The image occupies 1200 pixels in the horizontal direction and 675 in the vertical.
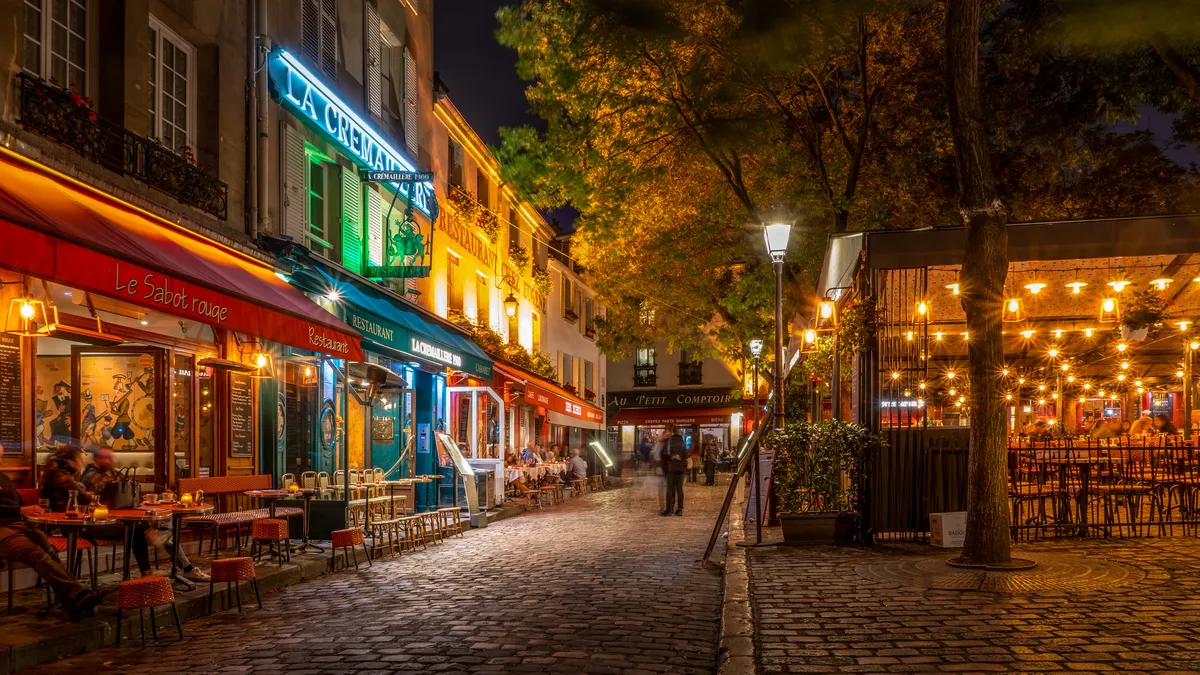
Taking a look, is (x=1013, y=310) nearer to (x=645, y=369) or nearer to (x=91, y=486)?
(x=91, y=486)

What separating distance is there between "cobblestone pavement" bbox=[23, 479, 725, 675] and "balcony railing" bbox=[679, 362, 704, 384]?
38979 mm

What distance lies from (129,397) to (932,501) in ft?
28.5

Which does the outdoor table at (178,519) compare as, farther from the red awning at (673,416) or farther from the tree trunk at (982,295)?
the red awning at (673,416)

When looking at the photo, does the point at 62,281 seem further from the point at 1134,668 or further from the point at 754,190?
the point at 754,190

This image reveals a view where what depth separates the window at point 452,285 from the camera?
2209 centimetres

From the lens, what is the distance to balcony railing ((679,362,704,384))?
51.8m

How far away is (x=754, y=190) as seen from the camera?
19953 mm

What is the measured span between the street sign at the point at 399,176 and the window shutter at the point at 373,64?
177 centimetres

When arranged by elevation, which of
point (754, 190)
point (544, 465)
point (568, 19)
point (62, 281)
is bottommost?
point (544, 465)

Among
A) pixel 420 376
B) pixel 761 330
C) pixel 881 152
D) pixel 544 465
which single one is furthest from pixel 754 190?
pixel 544 465

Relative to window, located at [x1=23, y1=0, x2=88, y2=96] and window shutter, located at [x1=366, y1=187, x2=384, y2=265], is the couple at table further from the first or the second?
window shutter, located at [x1=366, y1=187, x2=384, y2=265]

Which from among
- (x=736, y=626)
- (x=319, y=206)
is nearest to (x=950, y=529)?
(x=736, y=626)

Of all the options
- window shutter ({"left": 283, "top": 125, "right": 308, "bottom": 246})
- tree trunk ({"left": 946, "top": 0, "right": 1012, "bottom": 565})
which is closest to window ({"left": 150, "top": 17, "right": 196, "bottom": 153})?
window shutter ({"left": 283, "top": 125, "right": 308, "bottom": 246})

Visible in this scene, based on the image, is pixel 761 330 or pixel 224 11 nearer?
pixel 224 11
